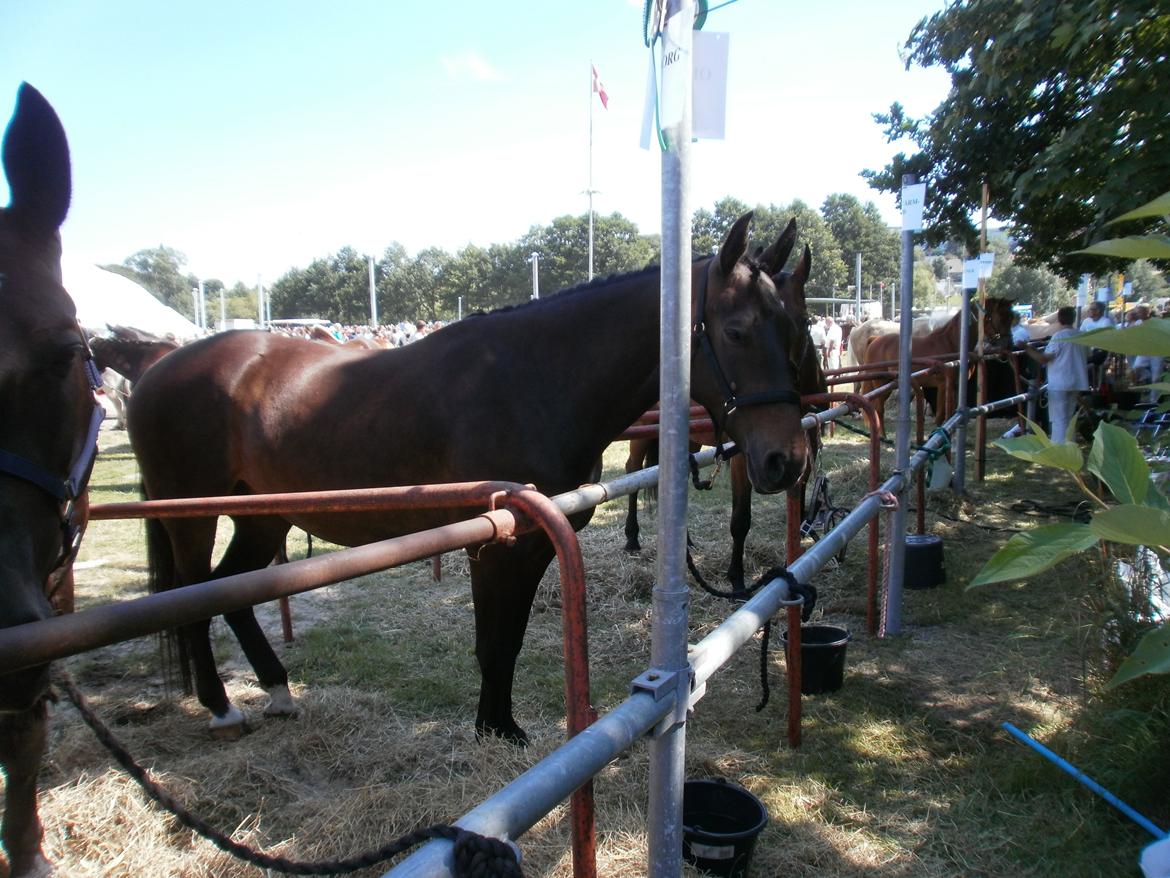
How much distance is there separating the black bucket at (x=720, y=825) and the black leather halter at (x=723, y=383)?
131 cm

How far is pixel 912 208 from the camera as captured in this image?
4359 millimetres

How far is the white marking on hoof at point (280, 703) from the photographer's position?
3.71 m

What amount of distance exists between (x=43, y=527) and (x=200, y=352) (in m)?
2.47

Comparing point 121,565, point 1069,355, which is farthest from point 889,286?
point 121,565

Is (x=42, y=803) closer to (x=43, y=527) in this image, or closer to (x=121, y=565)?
(x=43, y=527)

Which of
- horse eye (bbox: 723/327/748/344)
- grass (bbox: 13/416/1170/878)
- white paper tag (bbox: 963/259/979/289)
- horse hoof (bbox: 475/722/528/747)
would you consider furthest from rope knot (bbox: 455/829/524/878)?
white paper tag (bbox: 963/259/979/289)

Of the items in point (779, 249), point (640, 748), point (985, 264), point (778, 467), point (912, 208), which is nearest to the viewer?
point (778, 467)

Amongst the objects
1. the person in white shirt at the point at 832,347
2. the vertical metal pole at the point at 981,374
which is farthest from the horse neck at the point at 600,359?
the person in white shirt at the point at 832,347

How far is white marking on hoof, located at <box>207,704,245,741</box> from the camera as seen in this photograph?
3.54 m

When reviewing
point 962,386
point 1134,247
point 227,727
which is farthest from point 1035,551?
point 962,386

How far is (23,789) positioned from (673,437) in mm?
2101

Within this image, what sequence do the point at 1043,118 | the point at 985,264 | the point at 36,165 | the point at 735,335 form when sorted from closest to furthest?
the point at 36,165
the point at 735,335
the point at 1043,118
the point at 985,264

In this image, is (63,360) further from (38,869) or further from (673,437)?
(38,869)

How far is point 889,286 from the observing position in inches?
2835
